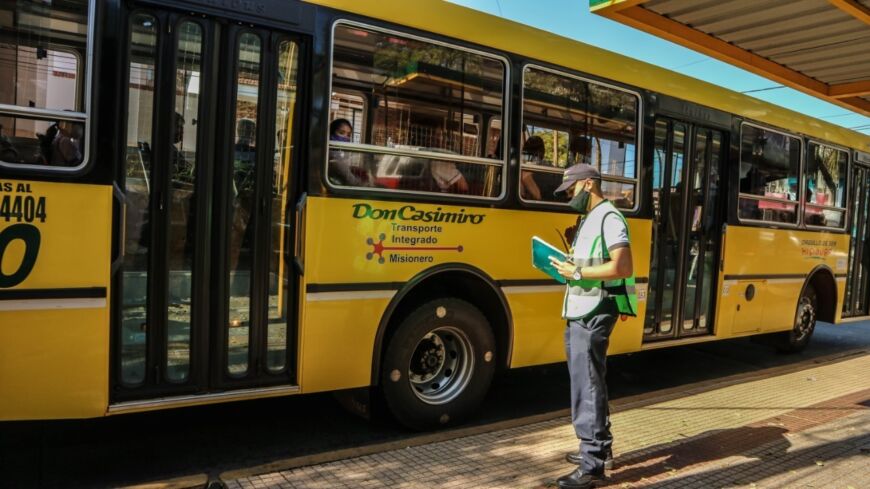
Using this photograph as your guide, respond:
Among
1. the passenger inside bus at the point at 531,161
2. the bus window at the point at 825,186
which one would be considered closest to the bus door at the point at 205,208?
the passenger inside bus at the point at 531,161

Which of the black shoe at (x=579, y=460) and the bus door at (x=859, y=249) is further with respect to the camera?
the bus door at (x=859, y=249)

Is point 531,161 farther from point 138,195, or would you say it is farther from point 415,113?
point 138,195

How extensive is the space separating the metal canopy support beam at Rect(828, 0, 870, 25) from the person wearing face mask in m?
3.64

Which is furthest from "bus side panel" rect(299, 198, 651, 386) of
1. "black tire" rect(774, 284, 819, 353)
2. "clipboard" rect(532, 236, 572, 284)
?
"black tire" rect(774, 284, 819, 353)

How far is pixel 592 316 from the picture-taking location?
363cm

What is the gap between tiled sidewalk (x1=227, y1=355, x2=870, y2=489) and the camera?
12.1 feet

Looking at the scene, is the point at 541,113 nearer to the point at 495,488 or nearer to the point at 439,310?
the point at 439,310

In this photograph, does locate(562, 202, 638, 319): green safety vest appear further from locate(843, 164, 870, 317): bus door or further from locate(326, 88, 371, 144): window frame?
locate(843, 164, 870, 317): bus door

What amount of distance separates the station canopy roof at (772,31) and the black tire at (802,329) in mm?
2881

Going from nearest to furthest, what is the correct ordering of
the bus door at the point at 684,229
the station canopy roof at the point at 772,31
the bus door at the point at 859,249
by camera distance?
the station canopy roof at the point at 772,31 < the bus door at the point at 684,229 < the bus door at the point at 859,249

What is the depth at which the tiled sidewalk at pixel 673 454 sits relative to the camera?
146 inches

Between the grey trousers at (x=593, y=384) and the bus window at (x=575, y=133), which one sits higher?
the bus window at (x=575, y=133)

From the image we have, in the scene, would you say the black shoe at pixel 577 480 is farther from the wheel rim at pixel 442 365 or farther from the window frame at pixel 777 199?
the window frame at pixel 777 199

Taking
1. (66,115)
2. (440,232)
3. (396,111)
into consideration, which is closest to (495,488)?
(440,232)
